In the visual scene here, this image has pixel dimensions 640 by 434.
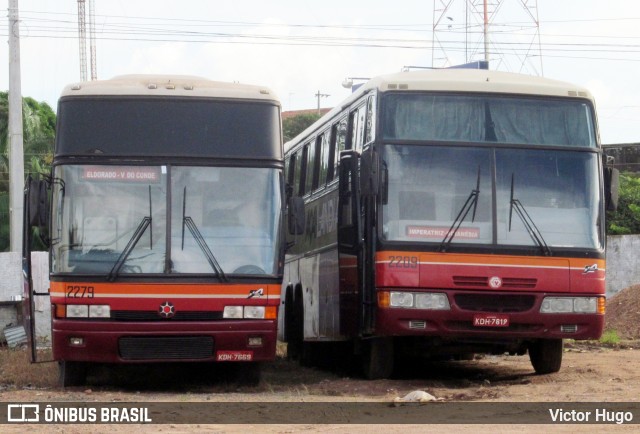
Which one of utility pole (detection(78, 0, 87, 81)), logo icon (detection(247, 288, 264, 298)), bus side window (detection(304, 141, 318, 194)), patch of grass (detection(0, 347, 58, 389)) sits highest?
utility pole (detection(78, 0, 87, 81))

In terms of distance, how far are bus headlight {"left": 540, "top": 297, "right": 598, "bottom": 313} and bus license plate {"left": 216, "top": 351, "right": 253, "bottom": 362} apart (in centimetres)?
312

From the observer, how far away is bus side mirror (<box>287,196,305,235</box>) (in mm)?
13297

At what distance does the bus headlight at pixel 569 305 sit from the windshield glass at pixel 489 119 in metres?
1.67

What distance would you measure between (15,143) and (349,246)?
444 inches

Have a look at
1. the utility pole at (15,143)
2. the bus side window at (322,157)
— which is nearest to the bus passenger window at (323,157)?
the bus side window at (322,157)

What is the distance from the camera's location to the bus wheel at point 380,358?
1423cm

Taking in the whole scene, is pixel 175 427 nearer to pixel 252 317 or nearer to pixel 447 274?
pixel 252 317

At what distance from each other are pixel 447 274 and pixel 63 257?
3955mm

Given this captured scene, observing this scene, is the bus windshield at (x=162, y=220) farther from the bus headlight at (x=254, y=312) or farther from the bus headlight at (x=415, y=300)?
the bus headlight at (x=415, y=300)

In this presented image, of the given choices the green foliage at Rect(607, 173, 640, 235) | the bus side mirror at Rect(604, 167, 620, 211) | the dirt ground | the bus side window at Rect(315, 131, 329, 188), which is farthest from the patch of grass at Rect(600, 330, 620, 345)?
the green foliage at Rect(607, 173, 640, 235)

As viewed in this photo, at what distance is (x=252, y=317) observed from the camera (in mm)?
12914

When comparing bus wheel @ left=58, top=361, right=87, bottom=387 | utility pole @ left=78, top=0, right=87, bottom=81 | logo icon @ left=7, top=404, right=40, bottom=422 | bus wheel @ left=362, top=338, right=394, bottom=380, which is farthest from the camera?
utility pole @ left=78, top=0, right=87, bottom=81

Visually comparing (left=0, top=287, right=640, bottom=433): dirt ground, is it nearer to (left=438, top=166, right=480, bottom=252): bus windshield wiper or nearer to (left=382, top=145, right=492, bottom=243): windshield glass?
(left=438, top=166, right=480, bottom=252): bus windshield wiper

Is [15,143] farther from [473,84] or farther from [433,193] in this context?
[433,193]
